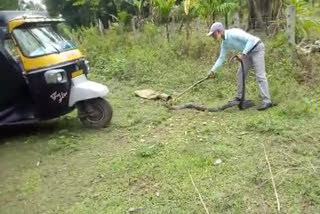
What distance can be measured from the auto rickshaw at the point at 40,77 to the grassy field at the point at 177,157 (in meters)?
0.37

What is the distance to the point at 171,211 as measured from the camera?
3908 millimetres

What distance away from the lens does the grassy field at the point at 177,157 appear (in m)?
4.10

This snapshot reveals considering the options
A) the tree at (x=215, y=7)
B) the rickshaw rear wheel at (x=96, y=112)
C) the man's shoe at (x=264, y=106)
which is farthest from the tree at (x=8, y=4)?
the man's shoe at (x=264, y=106)

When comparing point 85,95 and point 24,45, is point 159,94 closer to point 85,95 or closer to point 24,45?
point 85,95

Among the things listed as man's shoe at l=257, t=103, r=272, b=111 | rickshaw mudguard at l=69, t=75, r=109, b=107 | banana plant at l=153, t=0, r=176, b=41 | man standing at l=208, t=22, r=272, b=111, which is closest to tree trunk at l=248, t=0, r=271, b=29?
banana plant at l=153, t=0, r=176, b=41

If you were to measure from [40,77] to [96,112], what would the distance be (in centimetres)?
103

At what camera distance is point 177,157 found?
16.6ft

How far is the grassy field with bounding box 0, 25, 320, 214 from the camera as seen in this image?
13.4 ft

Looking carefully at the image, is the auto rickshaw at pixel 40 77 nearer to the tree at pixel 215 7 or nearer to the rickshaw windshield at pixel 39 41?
the rickshaw windshield at pixel 39 41

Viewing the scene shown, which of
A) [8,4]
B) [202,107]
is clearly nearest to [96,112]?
[202,107]

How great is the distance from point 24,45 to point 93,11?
61.8 ft

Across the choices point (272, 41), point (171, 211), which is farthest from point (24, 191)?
point (272, 41)

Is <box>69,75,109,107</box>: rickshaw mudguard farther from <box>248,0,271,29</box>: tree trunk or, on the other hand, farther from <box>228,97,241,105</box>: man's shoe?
A: <box>248,0,271,29</box>: tree trunk

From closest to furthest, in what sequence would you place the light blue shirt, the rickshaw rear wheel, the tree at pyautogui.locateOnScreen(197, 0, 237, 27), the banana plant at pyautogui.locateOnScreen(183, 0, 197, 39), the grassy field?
the grassy field → the rickshaw rear wheel → the light blue shirt → the tree at pyautogui.locateOnScreen(197, 0, 237, 27) → the banana plant at pyautogui.locateOnScreen(183, 0, 197, 39)
